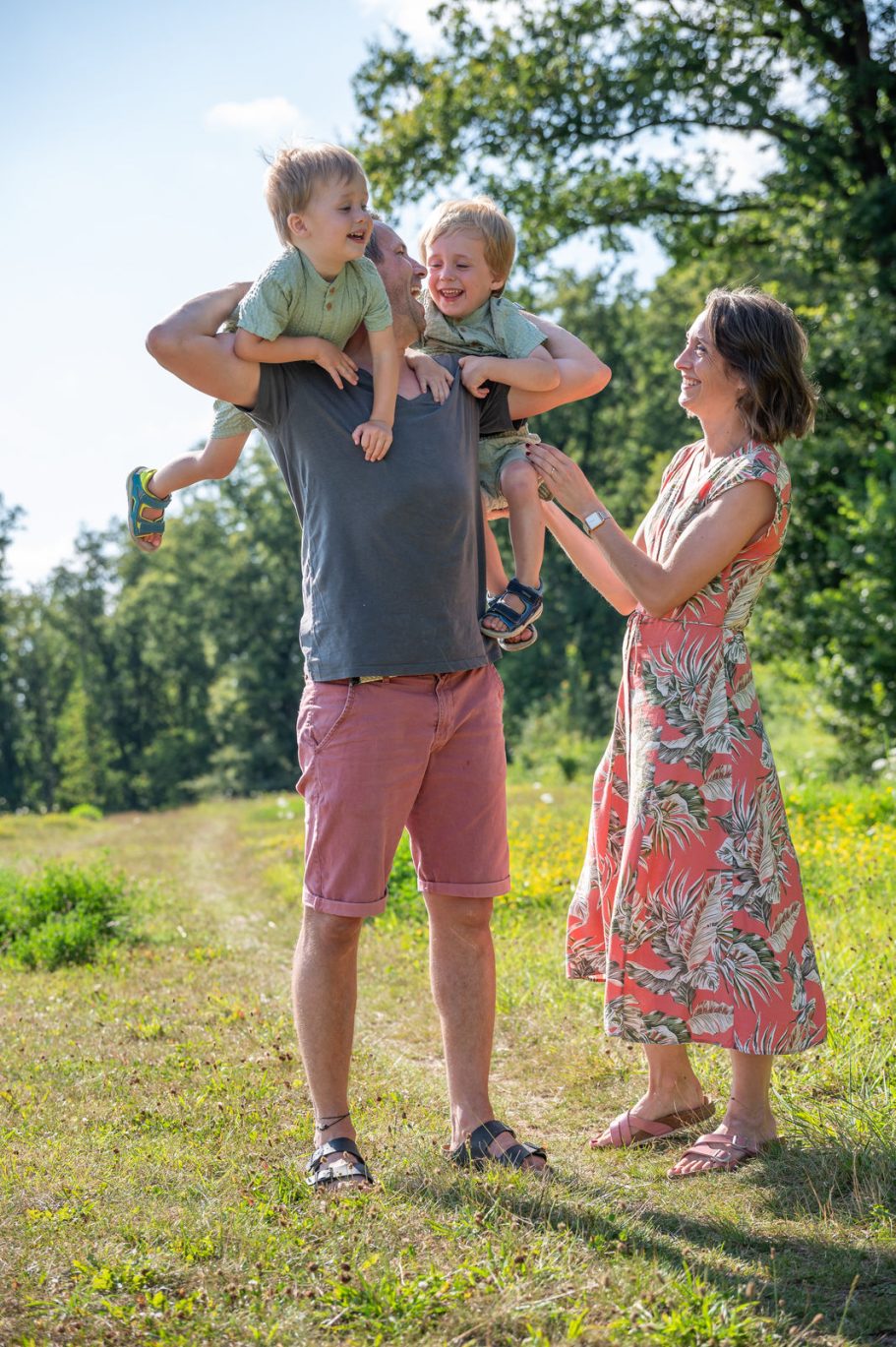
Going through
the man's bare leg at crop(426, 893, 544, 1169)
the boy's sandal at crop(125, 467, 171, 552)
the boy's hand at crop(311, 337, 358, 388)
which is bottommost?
the man's bare leg at crop(426, 893, 544, 1169)

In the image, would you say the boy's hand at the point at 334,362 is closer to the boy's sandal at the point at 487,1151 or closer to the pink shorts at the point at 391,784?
the pink shorts at the point at 391,784

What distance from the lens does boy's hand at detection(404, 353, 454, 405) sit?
132 inches

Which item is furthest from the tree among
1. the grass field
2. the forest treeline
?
the grass field

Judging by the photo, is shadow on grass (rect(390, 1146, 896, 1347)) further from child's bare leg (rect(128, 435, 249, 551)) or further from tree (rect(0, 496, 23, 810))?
tree (rect(0, 496, 23, 810))

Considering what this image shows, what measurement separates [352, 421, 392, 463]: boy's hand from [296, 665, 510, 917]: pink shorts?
562mm

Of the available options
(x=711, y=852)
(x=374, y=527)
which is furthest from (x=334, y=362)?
(x=711, y=852)

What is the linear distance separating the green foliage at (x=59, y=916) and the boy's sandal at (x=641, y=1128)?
3.69 meters

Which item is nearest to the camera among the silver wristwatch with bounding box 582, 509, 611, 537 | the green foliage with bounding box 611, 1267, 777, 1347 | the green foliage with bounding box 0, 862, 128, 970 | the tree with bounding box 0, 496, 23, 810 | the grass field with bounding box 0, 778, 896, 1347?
the green foliage with bounding box 611, 1267, 777, 1347

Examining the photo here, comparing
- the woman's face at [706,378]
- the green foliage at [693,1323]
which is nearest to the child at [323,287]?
the woman's face at [706,378]

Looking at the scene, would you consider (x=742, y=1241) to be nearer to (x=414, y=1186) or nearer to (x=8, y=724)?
(x=414, y=1186)

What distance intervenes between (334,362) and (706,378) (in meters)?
1.05

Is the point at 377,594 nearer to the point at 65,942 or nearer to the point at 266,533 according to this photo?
the point at 65,942

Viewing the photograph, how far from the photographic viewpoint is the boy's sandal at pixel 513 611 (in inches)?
136

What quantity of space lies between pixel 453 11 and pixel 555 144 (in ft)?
5.71
